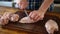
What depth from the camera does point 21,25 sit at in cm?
75

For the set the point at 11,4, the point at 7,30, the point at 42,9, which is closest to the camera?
the point at 42,9

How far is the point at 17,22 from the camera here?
78 centimetres

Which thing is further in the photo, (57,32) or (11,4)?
(11,4)

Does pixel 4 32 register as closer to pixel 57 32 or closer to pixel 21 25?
pixel 21 25

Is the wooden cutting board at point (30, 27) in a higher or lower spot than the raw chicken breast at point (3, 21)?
lower

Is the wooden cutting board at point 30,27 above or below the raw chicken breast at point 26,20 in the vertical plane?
below

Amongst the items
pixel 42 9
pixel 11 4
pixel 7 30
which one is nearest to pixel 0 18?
pixel 7 30

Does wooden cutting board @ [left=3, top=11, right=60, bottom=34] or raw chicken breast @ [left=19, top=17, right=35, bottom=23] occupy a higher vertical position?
raw chicken breast @ [left=19, top=17, right=35, bottom=23]

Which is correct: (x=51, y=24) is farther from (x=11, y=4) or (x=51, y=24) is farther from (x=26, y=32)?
(x=11, y=4)

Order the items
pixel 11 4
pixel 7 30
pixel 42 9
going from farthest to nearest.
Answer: pixel 11 4, pixel 7 30, pixel 42 9

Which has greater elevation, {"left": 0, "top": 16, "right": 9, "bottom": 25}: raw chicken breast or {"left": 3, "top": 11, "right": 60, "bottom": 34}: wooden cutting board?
{"left": 0, "top": 16, "right": 9, "bottom": 25}: raw chicken breast

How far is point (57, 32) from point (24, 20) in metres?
0.20

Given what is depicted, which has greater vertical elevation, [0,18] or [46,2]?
[46,2]

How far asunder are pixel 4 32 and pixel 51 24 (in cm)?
24
